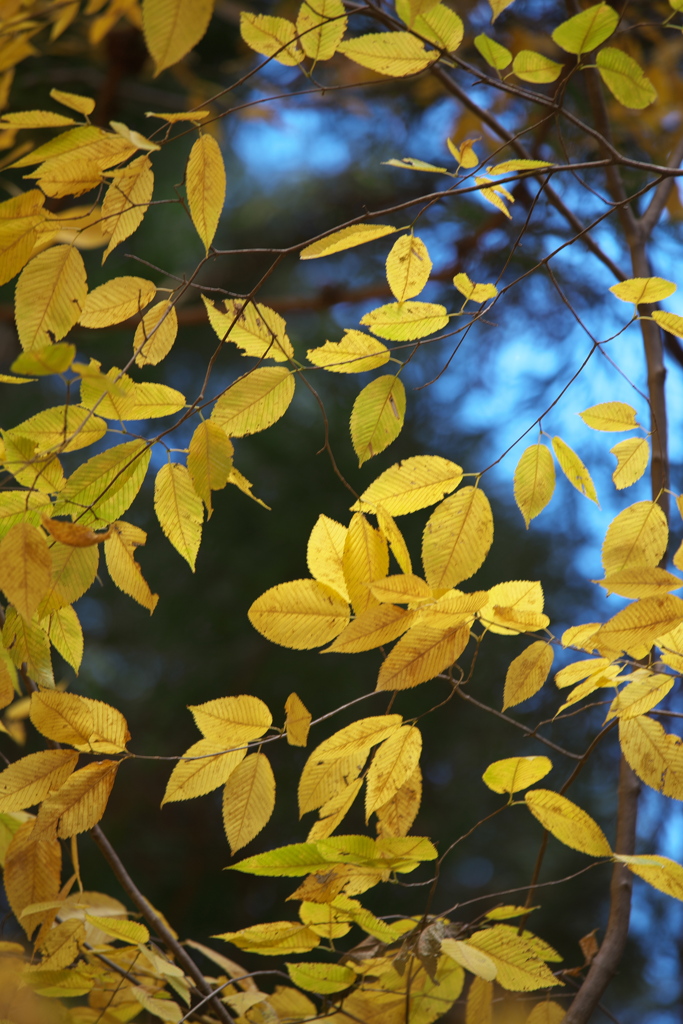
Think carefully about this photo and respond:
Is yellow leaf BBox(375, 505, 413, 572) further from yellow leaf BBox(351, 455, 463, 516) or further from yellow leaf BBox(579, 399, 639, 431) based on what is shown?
yellow leaf BBox(579, 399, 639, 431)

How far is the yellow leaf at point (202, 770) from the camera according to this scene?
1.19 feet

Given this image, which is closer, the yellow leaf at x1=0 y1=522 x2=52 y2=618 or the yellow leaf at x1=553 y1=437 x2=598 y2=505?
the yellow leaf at x1=0 y1=522 x2=52 y2=618

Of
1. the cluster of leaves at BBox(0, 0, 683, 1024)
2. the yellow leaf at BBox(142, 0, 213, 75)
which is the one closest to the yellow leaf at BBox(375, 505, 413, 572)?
the cluster of leaves at BBox(0, 0, 683, 1024)

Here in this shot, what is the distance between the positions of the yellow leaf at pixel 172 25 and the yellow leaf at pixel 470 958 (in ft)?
1.19

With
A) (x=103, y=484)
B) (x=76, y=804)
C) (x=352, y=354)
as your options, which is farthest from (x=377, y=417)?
(x=76, y=804)

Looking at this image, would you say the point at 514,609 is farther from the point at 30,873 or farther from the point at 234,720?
the point at 30,873

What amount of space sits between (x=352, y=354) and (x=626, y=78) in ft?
0.64

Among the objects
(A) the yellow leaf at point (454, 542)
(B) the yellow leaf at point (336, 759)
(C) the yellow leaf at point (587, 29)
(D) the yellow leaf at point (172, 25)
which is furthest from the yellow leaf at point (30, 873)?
(C) the yellow leaf at point (587, 29)

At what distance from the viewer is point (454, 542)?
351mm

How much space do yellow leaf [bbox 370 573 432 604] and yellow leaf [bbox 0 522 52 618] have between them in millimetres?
139

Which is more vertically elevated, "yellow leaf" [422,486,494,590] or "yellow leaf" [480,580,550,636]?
"yellow leaf" [422,486,494,590]

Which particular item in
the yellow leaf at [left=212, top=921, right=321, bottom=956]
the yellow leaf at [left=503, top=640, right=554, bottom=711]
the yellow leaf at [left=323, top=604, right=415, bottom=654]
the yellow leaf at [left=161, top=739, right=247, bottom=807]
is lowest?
the yellow leaf at [left=212, top=921, right=321, bottom=956]

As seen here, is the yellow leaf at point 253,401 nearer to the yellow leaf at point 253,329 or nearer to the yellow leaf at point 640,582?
the yellow leaf at point 253,329

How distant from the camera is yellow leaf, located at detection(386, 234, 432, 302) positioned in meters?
0.36
